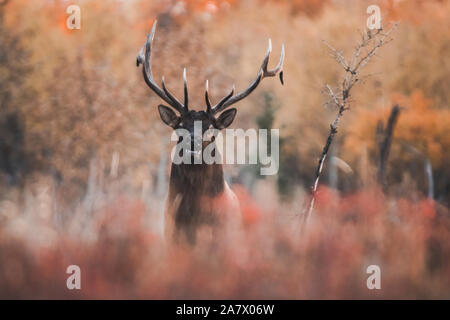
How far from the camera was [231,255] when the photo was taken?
13.8ft

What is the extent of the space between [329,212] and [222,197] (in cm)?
153

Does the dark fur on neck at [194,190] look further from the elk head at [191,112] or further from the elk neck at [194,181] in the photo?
the elk head at [191,112]

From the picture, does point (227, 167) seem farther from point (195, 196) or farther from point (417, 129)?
point (195, 196)

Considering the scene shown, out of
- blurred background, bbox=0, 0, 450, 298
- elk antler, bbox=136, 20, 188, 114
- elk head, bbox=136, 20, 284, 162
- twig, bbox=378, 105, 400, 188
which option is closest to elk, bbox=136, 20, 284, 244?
elk head, bbox=136, 20, 284, 162

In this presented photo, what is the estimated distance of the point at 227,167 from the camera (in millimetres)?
16953

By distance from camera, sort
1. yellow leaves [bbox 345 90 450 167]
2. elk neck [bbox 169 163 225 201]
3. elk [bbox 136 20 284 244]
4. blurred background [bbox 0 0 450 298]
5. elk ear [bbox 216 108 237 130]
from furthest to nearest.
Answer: yellow leaves [bbox 345 90 450 167] → elk ear [bbox 216 108 237 130] → elk neck [bbox 169 163 225 201] → elk [bbox 136 20 284 244] → blurred background [bbox 0 0 450 298]

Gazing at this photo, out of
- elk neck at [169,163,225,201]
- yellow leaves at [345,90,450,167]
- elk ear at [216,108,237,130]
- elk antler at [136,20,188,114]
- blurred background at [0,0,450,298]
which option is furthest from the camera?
yellow leaves at [345,90,450,167]

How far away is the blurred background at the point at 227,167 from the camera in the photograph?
401 centimetres

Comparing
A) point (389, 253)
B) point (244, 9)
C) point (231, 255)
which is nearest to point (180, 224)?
point (231, 255)

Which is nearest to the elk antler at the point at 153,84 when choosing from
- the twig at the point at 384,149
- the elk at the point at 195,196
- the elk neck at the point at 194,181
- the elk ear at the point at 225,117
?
the elk at the point at 195,196

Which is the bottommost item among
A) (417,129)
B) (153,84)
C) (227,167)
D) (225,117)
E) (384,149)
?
(227,167)

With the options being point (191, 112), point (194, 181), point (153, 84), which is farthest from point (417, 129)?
point (194, 181)

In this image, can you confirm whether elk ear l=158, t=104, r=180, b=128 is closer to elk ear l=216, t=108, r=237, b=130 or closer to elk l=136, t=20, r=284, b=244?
elk l=136, t=20, r=284, b=244

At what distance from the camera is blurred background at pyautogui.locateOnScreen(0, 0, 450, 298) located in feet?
13.1
